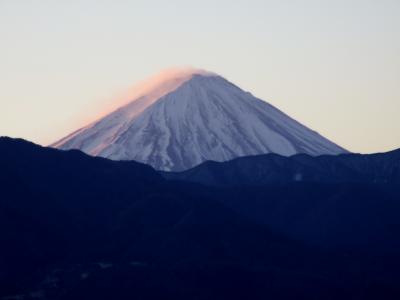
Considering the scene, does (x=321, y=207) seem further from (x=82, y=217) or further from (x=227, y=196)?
(x=82, y=217)

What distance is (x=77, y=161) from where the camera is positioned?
15425 centimetres

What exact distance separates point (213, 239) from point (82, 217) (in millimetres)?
13668

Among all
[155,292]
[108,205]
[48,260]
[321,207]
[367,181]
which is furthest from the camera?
[367,181]

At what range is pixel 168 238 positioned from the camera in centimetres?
13388

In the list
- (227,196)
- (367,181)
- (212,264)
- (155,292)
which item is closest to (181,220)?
(212,264)

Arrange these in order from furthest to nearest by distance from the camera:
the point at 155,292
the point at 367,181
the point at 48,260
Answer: the point at 367,181, the point at 48,260, the point at 155,292

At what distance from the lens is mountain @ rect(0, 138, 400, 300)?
119438 millimetres

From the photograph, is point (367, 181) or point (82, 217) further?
point (367, 181)

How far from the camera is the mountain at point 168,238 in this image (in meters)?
119

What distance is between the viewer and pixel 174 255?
427 feet

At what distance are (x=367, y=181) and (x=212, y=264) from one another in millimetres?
77857

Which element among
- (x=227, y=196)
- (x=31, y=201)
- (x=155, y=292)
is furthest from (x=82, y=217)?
(x=227, y=196)

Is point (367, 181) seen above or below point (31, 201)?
below

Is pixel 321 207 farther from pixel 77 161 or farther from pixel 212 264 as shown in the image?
pixel 212 264
